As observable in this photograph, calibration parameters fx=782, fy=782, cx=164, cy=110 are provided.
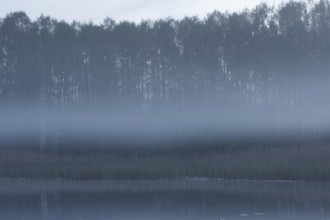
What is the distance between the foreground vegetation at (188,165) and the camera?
971 inches

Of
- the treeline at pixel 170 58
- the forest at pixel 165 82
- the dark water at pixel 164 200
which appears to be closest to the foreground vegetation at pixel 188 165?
the dark water at pixel 164 200

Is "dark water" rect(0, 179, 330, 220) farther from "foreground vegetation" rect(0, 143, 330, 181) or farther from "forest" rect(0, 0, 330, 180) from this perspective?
"forest" rect(0, 0, 330, 180)

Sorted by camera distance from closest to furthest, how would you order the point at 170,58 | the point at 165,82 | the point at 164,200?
the point at 164,200, the point at 170,58, the point at 165,82

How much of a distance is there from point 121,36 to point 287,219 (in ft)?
84.1

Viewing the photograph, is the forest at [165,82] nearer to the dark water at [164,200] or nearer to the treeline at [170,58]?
the treeline at [170,58]

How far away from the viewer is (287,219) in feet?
49.3

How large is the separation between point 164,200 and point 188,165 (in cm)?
903

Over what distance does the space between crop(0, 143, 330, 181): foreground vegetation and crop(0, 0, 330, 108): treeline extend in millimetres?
6679

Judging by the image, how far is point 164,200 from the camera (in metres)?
19.4

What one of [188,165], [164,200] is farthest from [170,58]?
[164,200]

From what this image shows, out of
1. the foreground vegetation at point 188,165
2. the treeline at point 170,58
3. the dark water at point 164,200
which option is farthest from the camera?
the treeline at point 170,58

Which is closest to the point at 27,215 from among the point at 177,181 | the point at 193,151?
the point at 177,181

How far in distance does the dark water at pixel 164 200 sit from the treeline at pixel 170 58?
45.3 ft

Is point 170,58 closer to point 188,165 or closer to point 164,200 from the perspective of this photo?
point 188,165
